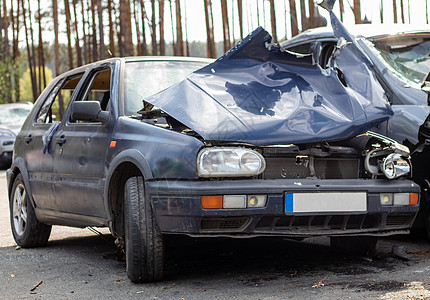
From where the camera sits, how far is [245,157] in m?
4.39

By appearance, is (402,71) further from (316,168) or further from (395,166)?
(316,168)

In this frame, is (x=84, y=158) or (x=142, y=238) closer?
(x=142, y=238)

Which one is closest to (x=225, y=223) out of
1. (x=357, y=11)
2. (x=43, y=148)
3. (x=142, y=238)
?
(x=142, y=238)

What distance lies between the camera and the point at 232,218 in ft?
14.4

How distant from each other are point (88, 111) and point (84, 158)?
428mm

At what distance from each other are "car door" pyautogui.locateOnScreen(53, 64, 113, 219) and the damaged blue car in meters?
0.02

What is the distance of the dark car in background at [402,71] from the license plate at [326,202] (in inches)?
42.3

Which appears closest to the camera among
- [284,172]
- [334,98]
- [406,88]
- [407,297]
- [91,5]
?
[407,297]

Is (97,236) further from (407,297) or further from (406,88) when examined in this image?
(407,297)

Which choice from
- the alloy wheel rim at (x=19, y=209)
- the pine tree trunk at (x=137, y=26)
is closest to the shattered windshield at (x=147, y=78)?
the alloy wheel rim at (x=19, y=209)

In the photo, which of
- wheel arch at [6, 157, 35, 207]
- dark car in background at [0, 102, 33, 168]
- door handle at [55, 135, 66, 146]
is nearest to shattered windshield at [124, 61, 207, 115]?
door handle at [55, 135, 66, 146]

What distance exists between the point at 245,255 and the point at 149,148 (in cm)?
158

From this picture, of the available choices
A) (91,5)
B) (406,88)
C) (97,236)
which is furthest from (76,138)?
(91,5)

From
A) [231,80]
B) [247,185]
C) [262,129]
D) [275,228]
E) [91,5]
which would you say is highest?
[91,5]
